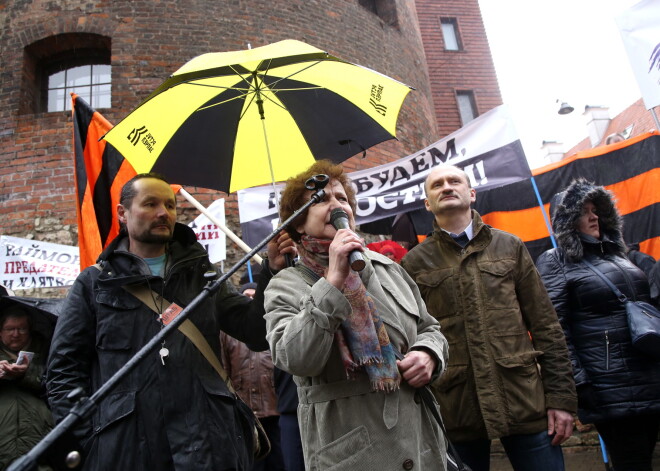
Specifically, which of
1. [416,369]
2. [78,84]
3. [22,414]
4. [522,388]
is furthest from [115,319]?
[78,84]

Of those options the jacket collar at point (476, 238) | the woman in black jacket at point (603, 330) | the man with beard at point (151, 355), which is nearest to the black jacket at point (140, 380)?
the man with beard at point (151, 355)

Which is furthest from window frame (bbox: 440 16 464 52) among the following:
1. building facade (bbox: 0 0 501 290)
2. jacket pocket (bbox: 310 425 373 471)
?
jacket pocket (bbox: 310 425 373 471)

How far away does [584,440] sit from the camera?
474 centimetres

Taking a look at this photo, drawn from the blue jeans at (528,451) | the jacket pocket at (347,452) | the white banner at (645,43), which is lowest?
the blue jeans at (528,451)

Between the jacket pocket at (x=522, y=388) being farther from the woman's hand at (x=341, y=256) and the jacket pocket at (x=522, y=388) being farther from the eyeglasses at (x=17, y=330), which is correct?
the eyeglasses at (x=17, y=330)

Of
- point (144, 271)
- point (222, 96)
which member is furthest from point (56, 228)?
point (144, 271)

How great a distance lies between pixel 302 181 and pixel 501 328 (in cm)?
122

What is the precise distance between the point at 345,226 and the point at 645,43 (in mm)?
4751

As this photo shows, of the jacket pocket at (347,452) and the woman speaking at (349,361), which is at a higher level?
the woman speaking at (349,361)

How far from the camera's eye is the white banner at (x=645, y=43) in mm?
4820

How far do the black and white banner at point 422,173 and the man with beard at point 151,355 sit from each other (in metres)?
3.40

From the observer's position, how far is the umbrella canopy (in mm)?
3207

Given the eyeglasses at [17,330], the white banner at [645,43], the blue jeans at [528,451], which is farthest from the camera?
the white banner at [645,43]

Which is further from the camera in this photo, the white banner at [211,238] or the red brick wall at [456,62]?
the red brick wall at [456,62]
